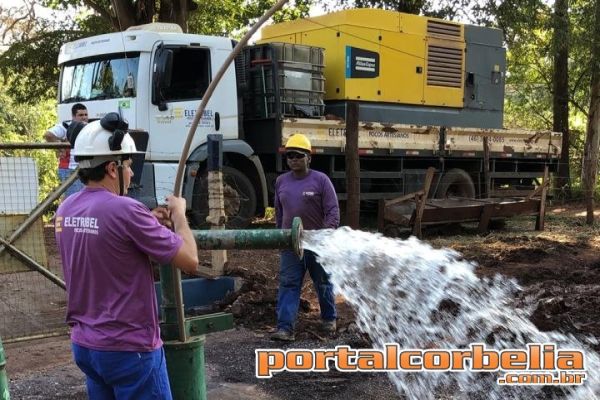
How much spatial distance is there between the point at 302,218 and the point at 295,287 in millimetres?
577

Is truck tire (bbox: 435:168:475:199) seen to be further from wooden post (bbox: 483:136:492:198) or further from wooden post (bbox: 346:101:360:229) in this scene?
wooden post (bbox: 346:101:360:229)

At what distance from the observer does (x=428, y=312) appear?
19.5 feet

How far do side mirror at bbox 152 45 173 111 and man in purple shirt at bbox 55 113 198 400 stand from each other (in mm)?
7306

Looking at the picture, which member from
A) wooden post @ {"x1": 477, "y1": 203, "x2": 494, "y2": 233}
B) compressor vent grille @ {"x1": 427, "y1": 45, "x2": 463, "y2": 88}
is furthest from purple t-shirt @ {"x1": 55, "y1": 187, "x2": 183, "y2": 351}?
compressor vent grille @ {"x1": 427, "y1": 45, "x2": 463, "y2": 88}

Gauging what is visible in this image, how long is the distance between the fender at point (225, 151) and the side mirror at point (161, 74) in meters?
0.85

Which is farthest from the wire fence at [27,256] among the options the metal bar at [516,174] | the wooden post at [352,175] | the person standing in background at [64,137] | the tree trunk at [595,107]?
the tree trunk at [595,107]

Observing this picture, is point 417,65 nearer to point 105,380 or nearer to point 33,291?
point 33,291

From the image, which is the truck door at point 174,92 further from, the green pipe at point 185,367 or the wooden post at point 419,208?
the green pipe at point 185,367

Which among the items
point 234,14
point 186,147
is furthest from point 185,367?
point 234,14

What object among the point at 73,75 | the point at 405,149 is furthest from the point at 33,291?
the point at 405,149

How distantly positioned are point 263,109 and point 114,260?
8541 mm

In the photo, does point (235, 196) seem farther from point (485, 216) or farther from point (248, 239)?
point (248, 239)

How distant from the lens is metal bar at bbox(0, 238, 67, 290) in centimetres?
532

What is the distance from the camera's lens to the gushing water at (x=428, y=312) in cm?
441
